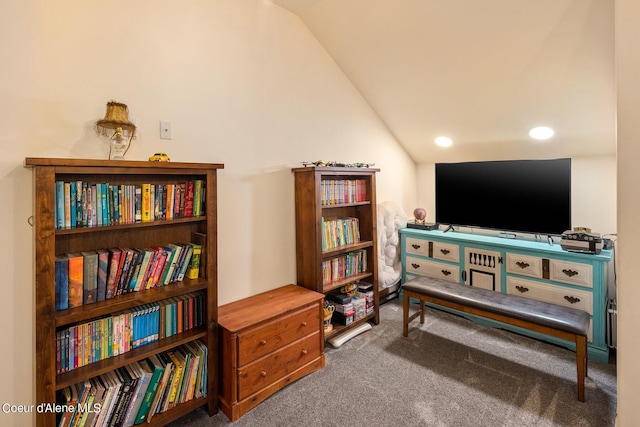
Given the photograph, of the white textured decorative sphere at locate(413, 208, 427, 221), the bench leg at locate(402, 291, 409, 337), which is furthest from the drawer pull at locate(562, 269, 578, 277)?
the white textured decorative sphere at locate(413, 208, 427, 221)

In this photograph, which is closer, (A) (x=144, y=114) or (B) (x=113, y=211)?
(B) (x=113, y=211)

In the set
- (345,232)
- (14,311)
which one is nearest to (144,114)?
(14,311)

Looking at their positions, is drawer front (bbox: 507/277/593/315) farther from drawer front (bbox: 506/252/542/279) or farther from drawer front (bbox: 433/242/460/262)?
drawer front (bbox: 433/242/460/262)

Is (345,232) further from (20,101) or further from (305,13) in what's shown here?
(20,101)

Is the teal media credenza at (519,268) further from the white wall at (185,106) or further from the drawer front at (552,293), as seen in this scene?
the white wall at (185,106)

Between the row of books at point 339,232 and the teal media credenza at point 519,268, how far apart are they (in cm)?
84

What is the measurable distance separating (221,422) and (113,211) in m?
1.30

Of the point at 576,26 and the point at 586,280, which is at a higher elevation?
the point at 576,26

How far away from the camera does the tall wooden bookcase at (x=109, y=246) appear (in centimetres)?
136

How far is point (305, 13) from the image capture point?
8.66 ft

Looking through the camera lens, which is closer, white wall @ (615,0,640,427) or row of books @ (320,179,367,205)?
white wall @ (615,0,640,427)

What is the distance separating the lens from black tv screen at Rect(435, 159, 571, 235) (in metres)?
2.87

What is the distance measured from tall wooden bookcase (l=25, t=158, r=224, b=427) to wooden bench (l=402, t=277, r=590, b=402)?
1.69 m

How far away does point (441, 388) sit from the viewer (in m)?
2.09
